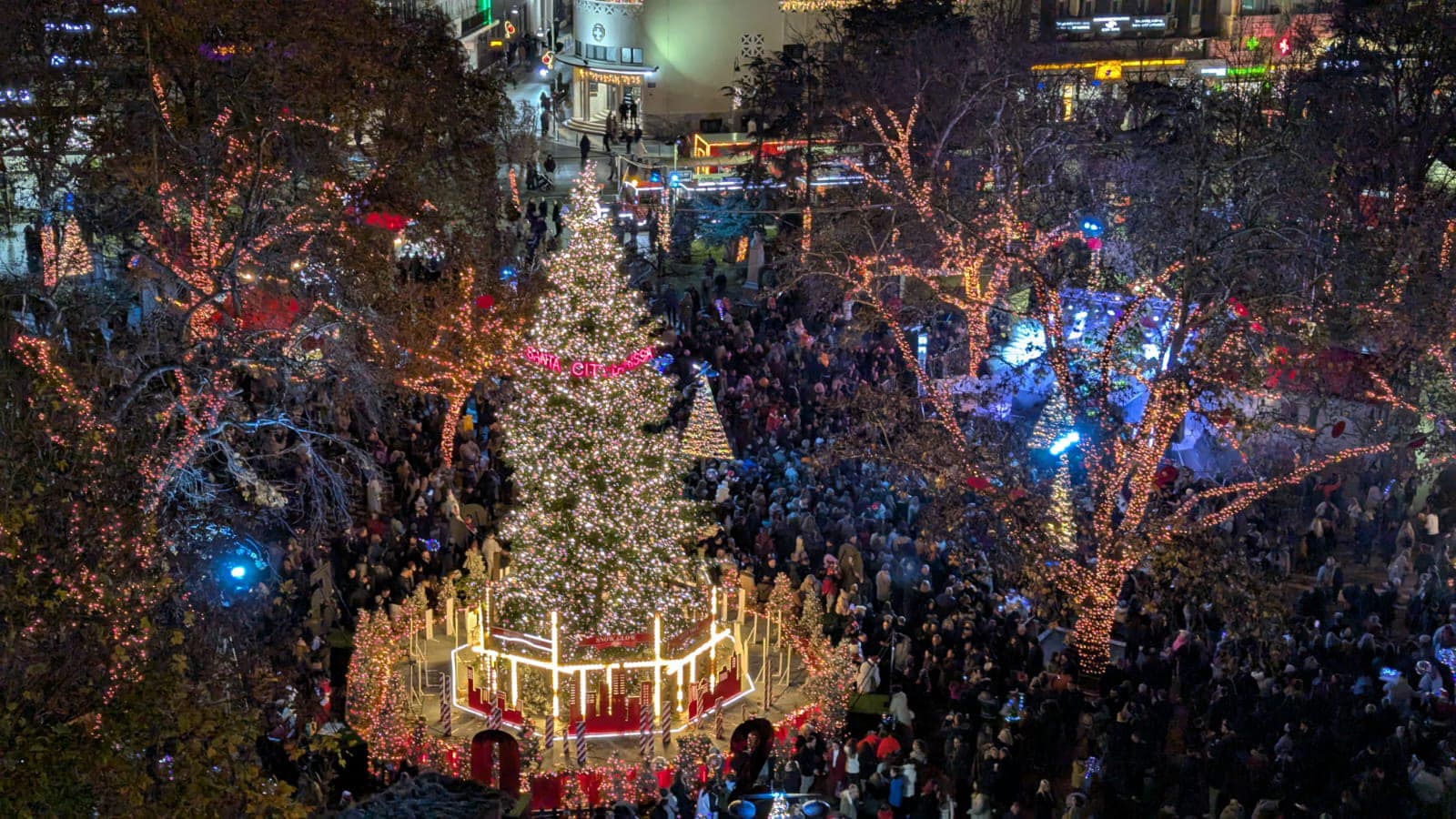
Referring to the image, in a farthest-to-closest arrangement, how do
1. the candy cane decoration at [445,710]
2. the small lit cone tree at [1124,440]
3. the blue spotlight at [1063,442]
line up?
the blue spotlight at [1063,442]
the small lit cone tree at [1124,440]
the candy cane decoration at [445,710]

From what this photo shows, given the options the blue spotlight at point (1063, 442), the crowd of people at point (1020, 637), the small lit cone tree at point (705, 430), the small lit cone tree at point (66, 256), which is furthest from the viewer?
the small lit cone tree at point (705, 430)

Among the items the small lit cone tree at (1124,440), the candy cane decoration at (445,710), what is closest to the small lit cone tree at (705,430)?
the small lit cone tree at (1124,440)

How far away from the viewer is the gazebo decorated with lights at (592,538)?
54.6ft

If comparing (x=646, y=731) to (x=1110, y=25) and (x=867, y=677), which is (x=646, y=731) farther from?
(x=1110, y=25)

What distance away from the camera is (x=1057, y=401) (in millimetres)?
22141

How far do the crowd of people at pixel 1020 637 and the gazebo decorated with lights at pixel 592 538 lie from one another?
1.82 metres

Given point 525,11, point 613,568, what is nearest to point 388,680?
point 613,568

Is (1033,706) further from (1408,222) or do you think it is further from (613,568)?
(1408,222)

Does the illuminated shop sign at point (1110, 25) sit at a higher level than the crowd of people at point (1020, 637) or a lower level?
higher

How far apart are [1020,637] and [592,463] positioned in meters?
5.32

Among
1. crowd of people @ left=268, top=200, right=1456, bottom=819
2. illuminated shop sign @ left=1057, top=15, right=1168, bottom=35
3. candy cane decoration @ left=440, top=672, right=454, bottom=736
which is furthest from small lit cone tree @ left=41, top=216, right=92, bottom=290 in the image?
illuminated shop sign @ left=1057, top=15, right=1168, bottom=35

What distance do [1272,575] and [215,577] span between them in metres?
12.1

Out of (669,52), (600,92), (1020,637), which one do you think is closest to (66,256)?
(1020,637)

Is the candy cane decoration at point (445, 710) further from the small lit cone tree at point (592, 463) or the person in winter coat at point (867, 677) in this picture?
the person in winter coat at point (867, 677)
